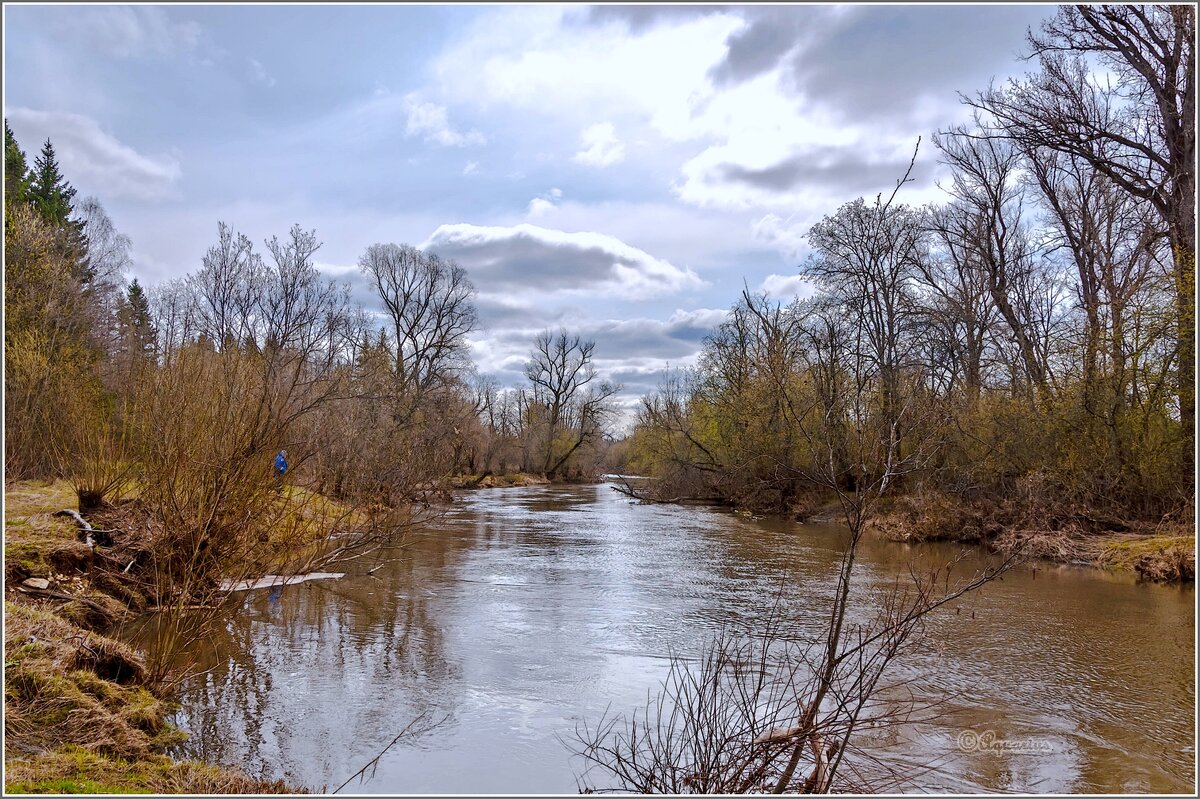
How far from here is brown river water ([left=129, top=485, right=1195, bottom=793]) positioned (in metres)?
5.21

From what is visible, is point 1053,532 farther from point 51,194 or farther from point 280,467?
point 51,194

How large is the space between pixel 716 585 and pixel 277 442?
7.27 m

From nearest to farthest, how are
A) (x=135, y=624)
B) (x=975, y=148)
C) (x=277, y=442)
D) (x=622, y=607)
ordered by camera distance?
1. (x=277, y=442)
2. (x=135, y=624)
3. (x=622, y=607)
4. (x=975, y=148)

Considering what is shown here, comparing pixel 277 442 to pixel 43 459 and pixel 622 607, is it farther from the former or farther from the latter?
pixel 43 459

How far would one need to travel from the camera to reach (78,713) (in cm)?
479

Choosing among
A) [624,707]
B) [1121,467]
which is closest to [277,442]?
[624,707]

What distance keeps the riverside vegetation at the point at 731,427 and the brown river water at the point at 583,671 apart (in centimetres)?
60

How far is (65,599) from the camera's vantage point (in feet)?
25.7

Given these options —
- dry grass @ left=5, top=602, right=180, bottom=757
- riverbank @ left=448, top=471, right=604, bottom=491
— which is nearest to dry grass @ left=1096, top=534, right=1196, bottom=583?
dry grass @ left=5, top=602, right=180, bottom=757

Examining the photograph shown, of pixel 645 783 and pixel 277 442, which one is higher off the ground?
pixel 277 442

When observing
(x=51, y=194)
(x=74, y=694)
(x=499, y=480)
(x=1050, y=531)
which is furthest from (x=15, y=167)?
(x=1050, y=531)

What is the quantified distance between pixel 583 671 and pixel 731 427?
24.0 m

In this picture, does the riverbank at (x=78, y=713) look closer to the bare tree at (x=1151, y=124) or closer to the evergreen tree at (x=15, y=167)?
the bare tree at (x=1151, y=124)

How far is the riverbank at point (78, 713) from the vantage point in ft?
13.4
